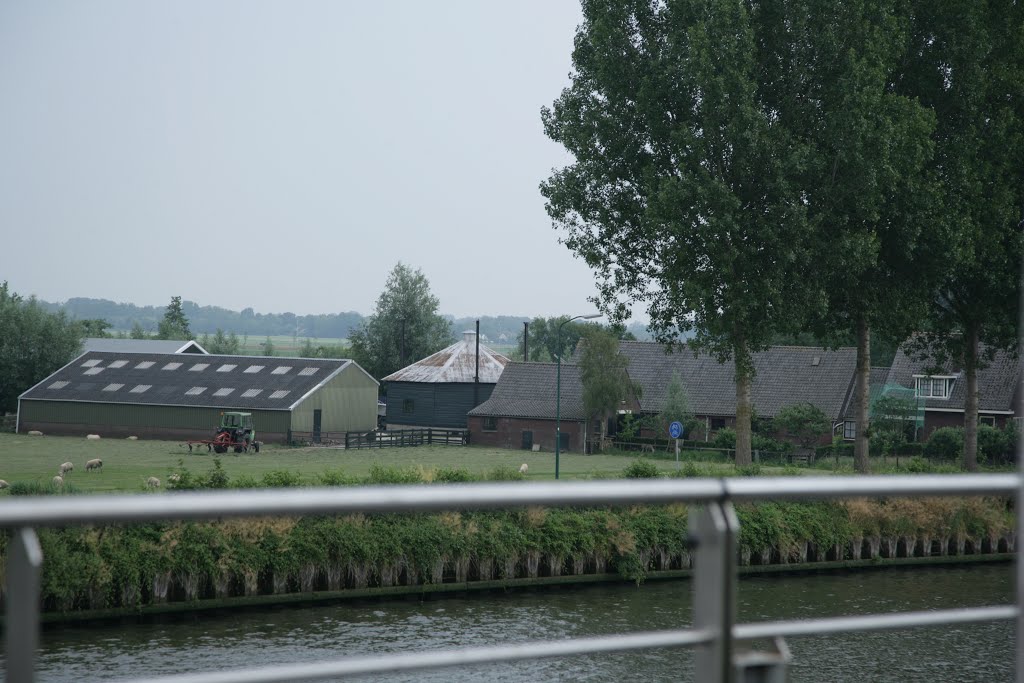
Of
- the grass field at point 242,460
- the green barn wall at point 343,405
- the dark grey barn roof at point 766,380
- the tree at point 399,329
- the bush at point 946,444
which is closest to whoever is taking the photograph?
the grass field at point 242,460

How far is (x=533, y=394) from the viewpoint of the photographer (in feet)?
233

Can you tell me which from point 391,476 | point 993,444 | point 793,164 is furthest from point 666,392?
point 391,476

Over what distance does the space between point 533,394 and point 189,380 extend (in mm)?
22347

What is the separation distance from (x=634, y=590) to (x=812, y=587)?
15.6 feet

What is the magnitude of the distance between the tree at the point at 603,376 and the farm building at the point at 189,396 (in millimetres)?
16915

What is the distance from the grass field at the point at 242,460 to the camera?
41156 mm

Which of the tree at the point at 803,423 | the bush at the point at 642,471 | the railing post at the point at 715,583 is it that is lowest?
the bush at the point at 642,471

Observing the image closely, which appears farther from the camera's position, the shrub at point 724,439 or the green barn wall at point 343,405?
the green barn wall at point 343,405

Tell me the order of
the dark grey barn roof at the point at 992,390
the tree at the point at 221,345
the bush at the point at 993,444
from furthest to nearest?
the tree at the point at 221,345
the dark grey barn roof at the point at 992,390
the bush at the point at 993,444

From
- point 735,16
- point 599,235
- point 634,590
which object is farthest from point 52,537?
point 735,16

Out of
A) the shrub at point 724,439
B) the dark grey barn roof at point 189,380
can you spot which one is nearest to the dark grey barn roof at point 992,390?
the shrub at point 724,439

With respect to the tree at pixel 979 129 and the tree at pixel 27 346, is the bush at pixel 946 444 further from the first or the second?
the tree at pixel 27 346

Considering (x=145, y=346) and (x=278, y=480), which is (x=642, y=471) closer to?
(x=278, y=480)

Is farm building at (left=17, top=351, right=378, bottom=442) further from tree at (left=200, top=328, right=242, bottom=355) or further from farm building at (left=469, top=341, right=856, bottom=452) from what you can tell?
tree at (left=200, top=328, right=242, bottom=355)
